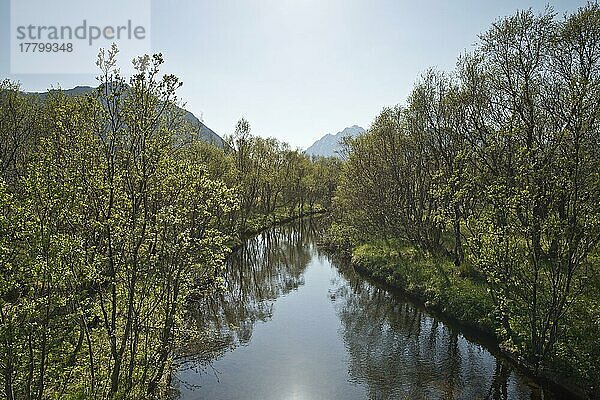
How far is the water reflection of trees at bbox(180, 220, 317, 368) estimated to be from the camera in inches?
837

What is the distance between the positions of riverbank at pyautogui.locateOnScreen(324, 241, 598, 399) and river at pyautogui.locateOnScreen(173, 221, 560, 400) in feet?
2.11

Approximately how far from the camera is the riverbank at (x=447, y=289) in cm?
1675

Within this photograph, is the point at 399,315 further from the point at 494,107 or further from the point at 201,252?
the point at 201,252

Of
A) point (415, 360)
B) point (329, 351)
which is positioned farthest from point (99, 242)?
point (415, 360)

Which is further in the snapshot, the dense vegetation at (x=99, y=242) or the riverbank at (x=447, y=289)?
the riverbank at (x=447, y=289)

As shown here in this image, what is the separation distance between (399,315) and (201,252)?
52.5ft

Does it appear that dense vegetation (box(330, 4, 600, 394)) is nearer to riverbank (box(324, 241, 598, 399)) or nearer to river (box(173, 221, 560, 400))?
riverbank (box(324, 241, 598, 399))

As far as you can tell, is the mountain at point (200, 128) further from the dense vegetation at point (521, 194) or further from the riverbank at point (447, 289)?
the riverbank at point (447, 289)

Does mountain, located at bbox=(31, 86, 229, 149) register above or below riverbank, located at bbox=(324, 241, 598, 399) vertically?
above

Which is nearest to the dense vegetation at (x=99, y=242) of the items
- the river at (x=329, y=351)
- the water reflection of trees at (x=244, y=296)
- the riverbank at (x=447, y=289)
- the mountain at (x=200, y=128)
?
the mountain at (x=200, y=128)

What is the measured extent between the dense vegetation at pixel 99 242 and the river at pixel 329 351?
3589 mm

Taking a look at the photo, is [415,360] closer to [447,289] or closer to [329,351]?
[329,351]

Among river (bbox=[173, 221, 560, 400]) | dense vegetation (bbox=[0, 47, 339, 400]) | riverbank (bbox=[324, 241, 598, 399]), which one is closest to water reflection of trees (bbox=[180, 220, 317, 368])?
river (bbox=[173, 221, 560, 400])

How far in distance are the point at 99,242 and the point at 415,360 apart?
15.1m
